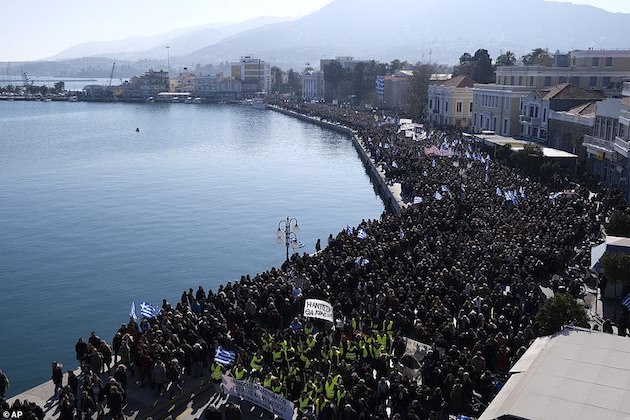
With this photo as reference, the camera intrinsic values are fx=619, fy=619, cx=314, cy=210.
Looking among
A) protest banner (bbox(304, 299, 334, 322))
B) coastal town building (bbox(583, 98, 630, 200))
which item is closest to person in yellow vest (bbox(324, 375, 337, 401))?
protest banner (bbox(304, 299, 334, 322))

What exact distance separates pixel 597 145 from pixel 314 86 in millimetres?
127118

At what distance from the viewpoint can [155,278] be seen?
28531 millimetres

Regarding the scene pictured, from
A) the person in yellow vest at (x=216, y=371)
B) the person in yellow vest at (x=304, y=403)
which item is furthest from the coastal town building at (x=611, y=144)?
the person in yellow vest at (x=216, y=371)

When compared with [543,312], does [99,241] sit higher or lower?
lower

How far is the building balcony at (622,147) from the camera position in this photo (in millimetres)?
32906

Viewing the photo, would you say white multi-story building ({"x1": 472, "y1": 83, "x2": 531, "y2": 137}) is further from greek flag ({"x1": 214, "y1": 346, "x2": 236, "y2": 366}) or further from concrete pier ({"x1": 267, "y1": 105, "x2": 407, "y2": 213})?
greek flag ({"x1": 214, "y1": 346, "x2": 236, "y2": 366})

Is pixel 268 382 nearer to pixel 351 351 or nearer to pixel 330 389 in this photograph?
pixel 330 389

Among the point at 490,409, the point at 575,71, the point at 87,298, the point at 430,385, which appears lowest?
the point at 87,298

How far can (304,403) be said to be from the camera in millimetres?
12609

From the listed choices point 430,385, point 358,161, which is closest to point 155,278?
point 430,385

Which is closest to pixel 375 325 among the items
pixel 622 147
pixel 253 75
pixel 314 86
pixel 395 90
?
pixel 622 147

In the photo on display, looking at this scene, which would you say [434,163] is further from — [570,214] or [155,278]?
[155,278]

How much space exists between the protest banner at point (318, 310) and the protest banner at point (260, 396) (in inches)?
125

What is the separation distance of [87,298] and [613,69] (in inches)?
2110
